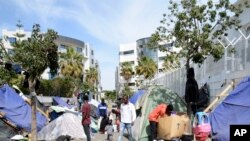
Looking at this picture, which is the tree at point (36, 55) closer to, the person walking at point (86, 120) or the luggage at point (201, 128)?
the person walking at point (86, 120)

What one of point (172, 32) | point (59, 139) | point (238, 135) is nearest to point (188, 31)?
point (172, 32)

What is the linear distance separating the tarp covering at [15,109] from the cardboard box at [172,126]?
627cm

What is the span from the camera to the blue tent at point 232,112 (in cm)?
1429

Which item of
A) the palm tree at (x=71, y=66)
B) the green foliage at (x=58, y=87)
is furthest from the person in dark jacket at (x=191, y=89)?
the palm tree at (x=71, y=66)

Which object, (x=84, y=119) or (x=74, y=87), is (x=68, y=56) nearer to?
(x=74, y=87)

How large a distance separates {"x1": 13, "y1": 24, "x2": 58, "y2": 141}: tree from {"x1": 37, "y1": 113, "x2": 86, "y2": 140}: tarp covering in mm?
1999

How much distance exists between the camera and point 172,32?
17.7m

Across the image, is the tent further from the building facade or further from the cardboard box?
the building facade

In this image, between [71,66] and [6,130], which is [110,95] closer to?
[71,66]

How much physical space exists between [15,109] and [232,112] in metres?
8.87

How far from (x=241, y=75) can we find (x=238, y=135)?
8.73 m

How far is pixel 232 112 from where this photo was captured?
14930mm

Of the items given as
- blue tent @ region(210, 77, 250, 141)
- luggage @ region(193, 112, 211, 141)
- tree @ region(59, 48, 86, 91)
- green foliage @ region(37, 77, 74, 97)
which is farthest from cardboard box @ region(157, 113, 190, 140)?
tree @ region(59, 48, 86, 91)

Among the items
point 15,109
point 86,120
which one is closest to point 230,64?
point 86,120
